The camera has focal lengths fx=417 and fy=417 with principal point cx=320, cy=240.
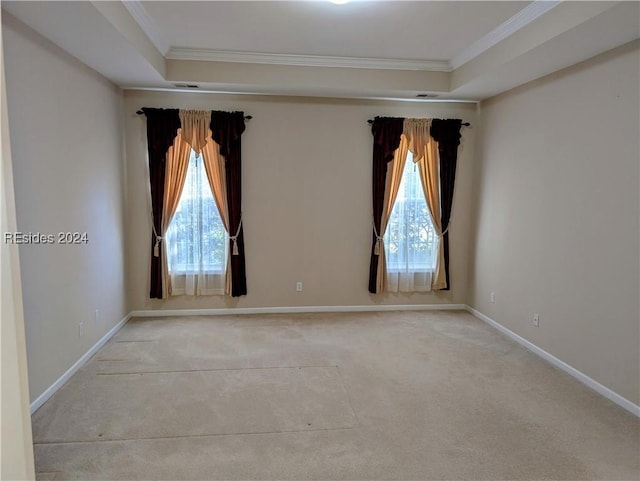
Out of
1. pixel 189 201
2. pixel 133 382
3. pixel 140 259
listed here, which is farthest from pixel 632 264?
pixel 140 259

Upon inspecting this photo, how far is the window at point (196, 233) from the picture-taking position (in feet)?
15.4

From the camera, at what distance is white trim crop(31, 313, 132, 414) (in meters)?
2.82

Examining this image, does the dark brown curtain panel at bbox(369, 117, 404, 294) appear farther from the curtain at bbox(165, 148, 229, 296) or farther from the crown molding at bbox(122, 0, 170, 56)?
the crown molding at bbox(122, 0, 170, 56)

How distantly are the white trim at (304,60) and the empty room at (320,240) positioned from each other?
0.02 meters

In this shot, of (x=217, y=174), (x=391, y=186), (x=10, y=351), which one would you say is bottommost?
(x=10, y=351)

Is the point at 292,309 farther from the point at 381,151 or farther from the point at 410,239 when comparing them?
the point at 381,151

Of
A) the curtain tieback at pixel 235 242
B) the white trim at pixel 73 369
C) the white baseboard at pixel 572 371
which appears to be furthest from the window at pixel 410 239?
the white trim at pixel 73 369

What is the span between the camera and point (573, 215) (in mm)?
3391

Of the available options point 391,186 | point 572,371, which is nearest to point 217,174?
point 391,186

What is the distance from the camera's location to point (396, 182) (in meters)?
4.90

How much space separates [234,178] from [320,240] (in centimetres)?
123

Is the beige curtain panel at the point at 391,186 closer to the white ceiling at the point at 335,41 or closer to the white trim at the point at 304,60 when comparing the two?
the white ceiling at the point at 335,41

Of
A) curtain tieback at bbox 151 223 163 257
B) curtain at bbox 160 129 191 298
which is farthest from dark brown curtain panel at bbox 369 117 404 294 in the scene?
curtain tieback at bbox 151 223 163 257

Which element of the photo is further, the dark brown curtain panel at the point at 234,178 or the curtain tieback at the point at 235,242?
the curtain tieback at the point at 235,242
